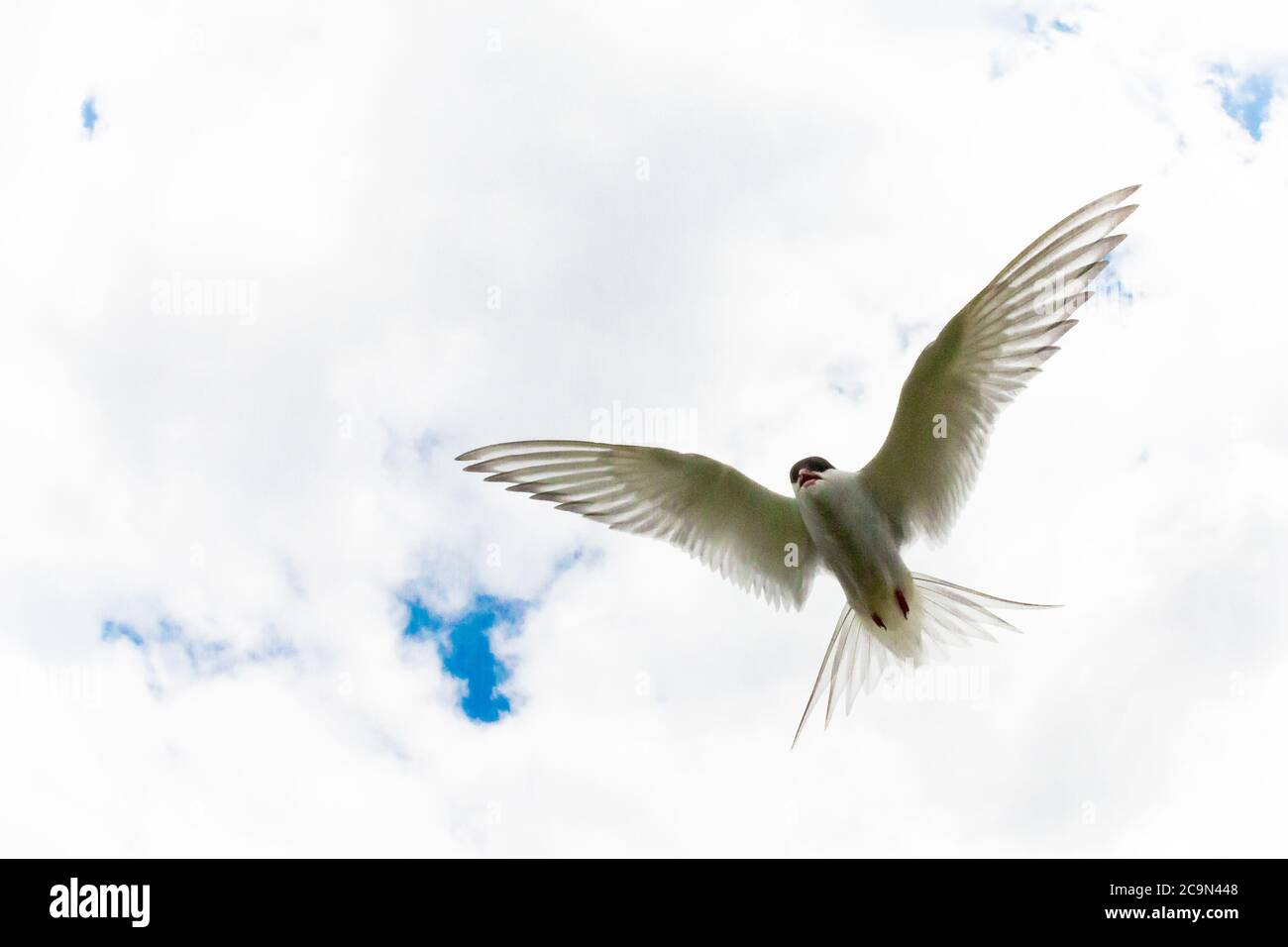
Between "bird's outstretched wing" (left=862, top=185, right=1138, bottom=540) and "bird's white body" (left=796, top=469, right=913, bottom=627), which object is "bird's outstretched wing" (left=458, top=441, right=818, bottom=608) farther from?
"bird's outstretched wing" (left=862, top=185, right=1138, bottom=540)

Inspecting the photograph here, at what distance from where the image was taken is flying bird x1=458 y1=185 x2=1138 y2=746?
6.47m

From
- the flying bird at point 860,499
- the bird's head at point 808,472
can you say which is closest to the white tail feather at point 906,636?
the flying bird at point 860,499

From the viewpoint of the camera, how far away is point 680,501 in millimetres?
7324

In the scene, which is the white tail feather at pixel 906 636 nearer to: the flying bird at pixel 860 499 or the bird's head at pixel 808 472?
the flying bird at pixel 860 499

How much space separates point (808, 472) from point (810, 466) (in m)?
0.13

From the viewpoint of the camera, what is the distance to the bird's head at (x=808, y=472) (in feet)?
22.9

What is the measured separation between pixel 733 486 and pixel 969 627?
1937mm

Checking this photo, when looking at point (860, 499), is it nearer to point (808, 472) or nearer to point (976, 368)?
point (808, 472)

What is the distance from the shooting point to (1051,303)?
609cm

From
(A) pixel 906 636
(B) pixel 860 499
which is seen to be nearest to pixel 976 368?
(B) pixel 860 499

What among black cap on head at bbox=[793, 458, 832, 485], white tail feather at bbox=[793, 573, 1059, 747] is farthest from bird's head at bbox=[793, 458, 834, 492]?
white tail feather at bbox=[793, 573, 1059, 747]
